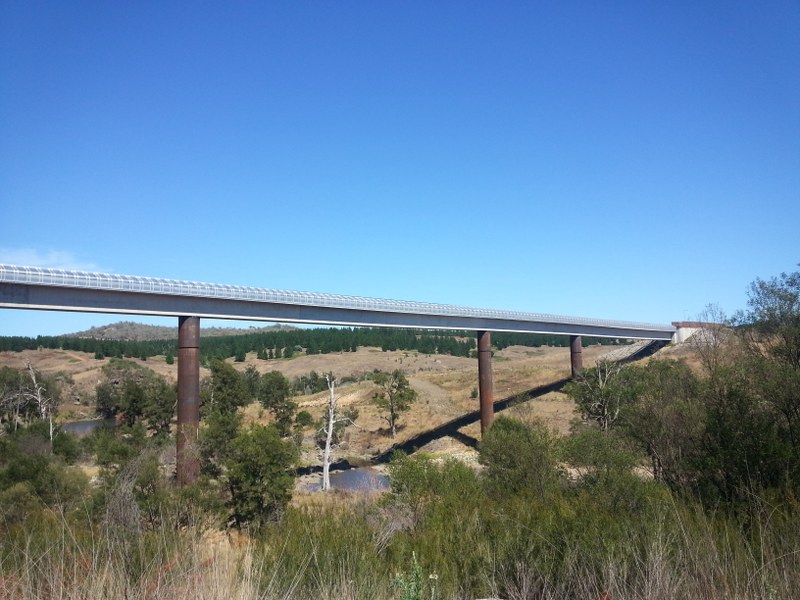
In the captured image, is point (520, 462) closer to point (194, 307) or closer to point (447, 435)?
point (194, 307)

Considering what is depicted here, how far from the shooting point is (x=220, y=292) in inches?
1390

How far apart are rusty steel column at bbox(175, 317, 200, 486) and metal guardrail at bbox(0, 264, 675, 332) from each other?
6.92 ft

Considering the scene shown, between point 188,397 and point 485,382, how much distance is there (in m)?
25.7

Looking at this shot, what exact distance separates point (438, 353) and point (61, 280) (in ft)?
404

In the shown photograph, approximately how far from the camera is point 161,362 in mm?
129875

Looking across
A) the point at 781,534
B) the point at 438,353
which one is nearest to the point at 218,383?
the point at 781,534

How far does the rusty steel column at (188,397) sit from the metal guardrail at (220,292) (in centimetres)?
211

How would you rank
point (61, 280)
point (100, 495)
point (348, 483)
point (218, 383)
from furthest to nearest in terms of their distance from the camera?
1. point (218, 383)
2. point (348, 483)
3. point (61, 280)
4. point (100, 495)

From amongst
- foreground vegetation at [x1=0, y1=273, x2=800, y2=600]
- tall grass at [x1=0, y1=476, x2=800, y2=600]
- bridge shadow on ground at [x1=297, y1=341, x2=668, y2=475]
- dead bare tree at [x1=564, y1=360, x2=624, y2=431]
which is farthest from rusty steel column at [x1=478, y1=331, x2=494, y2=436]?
tall grass at [x1=0, y1=476, x2=800, y2=600]

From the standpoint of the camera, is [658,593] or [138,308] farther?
[138,308]

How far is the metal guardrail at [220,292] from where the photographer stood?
91.0ft

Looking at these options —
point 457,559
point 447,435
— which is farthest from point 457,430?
point 457,559

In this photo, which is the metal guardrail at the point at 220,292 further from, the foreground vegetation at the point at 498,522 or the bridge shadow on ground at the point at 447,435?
the bridge shadow on ground at the point at 447,435

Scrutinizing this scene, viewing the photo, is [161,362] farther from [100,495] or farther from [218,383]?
[100,495]
